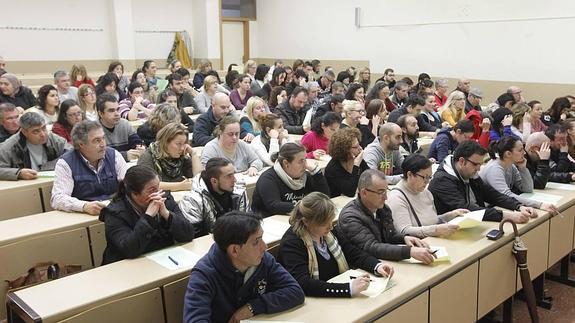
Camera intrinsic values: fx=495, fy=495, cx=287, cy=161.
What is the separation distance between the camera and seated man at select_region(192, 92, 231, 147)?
17.4 feet

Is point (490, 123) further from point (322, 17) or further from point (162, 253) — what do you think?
point (322, 17)

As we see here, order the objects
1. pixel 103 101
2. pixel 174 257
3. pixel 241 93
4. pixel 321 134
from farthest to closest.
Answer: pixel 241 93 → pixel 321 134 → pixel 103 101 → pixel 174 257

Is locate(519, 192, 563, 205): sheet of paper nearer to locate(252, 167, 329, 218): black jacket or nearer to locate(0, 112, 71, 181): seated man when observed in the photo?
locate(252, 167, 329, 218): black jacket

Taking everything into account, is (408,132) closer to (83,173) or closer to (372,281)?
(372,281)

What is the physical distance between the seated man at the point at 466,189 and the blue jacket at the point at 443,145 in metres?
1.50

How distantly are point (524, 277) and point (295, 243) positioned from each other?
1.66 meters

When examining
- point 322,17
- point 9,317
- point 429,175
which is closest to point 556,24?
point 322,17

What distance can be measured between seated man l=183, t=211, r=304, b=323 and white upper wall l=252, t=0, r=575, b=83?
8.57 m

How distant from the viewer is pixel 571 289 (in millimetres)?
3908

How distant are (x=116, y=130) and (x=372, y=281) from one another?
3209mm

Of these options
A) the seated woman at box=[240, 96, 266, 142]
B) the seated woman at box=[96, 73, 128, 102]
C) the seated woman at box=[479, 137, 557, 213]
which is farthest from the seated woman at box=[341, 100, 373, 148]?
the seated woman at box=[96, 73, 128, 102]

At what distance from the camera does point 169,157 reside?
12.5ft


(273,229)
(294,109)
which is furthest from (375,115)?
(273,229)

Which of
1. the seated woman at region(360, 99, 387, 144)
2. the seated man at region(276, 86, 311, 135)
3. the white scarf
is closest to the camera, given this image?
the white scarf
